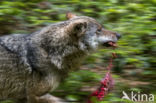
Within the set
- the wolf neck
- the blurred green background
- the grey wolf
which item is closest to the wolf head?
the grey wolf

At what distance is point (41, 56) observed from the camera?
5.42 meters

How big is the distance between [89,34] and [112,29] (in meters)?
1.82

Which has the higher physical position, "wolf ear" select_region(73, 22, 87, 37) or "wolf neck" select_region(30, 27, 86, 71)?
"wolf ear" select_region(73, 22, 87, 37)

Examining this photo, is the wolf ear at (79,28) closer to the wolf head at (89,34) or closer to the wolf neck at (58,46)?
the wolf head at (89,34)

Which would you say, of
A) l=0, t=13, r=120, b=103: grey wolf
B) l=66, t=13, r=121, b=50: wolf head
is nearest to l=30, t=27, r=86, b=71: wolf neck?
l=0, t=13, r=120, b=103: grey wolf

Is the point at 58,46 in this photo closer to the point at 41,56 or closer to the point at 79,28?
the point at 41,56

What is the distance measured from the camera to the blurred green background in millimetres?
6262

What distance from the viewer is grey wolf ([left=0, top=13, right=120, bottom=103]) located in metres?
5.39

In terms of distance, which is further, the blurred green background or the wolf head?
the blurred green background

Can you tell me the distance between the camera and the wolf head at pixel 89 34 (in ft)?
17.9

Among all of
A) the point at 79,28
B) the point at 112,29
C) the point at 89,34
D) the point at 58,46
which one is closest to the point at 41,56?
the point at 58,46

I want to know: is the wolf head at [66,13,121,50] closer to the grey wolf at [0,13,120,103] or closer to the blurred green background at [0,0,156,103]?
the grey wolf at [0,13,120,103]

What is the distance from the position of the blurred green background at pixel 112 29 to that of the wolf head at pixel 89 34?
2.86ft

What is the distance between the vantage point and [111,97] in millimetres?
5758
